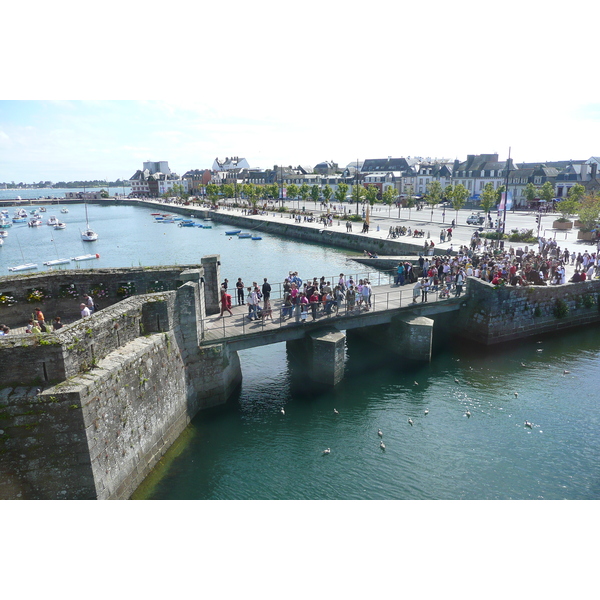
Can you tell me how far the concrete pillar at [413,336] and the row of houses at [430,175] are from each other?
163 feet

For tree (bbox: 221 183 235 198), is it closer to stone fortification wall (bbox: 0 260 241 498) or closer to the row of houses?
the row of houses

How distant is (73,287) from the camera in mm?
18562

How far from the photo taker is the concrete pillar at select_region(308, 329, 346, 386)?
2073 centimetres

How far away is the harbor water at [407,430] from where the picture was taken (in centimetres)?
1498

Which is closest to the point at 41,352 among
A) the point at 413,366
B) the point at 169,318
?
the point at 169,318

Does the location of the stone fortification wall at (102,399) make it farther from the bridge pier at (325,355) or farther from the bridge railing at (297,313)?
the bridge pier at (325,355)

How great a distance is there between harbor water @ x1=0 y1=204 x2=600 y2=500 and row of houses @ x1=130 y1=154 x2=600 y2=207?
4948 cm

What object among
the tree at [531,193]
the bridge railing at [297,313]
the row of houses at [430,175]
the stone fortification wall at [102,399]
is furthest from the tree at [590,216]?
the stone fortification wall at [102,399]

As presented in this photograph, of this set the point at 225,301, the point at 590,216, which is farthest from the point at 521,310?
the point at 590,216

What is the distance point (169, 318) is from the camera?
16.9 meters

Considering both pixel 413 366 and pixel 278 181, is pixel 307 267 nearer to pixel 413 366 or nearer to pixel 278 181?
pixel 413 366

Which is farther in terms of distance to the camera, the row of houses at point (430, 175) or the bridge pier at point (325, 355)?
the row of houses at point (430, 175)

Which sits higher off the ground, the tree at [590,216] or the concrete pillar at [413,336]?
the tree at [590,216]

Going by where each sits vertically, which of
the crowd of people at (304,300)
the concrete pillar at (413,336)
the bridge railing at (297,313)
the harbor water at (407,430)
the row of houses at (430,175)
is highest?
the row of houses at (430,175)
